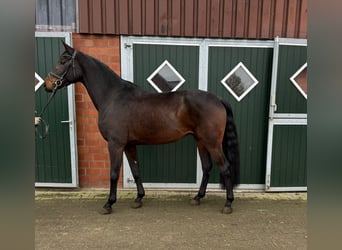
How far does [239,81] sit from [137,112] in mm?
1615

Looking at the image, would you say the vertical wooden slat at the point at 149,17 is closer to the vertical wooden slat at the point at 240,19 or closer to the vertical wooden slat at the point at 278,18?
the vertical wooden slat at the point at 240,19

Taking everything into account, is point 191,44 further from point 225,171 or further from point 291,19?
point 225,171

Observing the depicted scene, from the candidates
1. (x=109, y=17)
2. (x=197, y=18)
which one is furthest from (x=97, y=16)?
(x=197, y=18)

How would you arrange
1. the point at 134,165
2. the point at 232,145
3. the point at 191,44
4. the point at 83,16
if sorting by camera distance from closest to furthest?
the point at 232,145
the point at 134,165
the point at 83,16
the point at 191,44

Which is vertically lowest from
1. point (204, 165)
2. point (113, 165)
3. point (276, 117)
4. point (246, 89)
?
point (204, 165)

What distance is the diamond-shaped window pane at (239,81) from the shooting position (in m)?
3.37

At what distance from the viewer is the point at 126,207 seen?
296 centimetres

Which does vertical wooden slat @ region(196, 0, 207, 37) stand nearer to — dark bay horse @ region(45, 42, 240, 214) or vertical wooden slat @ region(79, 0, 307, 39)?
vertical wooden slat @ region(79, 0, 307, 39)

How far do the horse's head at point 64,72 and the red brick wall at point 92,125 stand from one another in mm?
615

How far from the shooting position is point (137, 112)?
2725 millimetres

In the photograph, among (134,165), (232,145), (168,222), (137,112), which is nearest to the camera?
(168,222)
